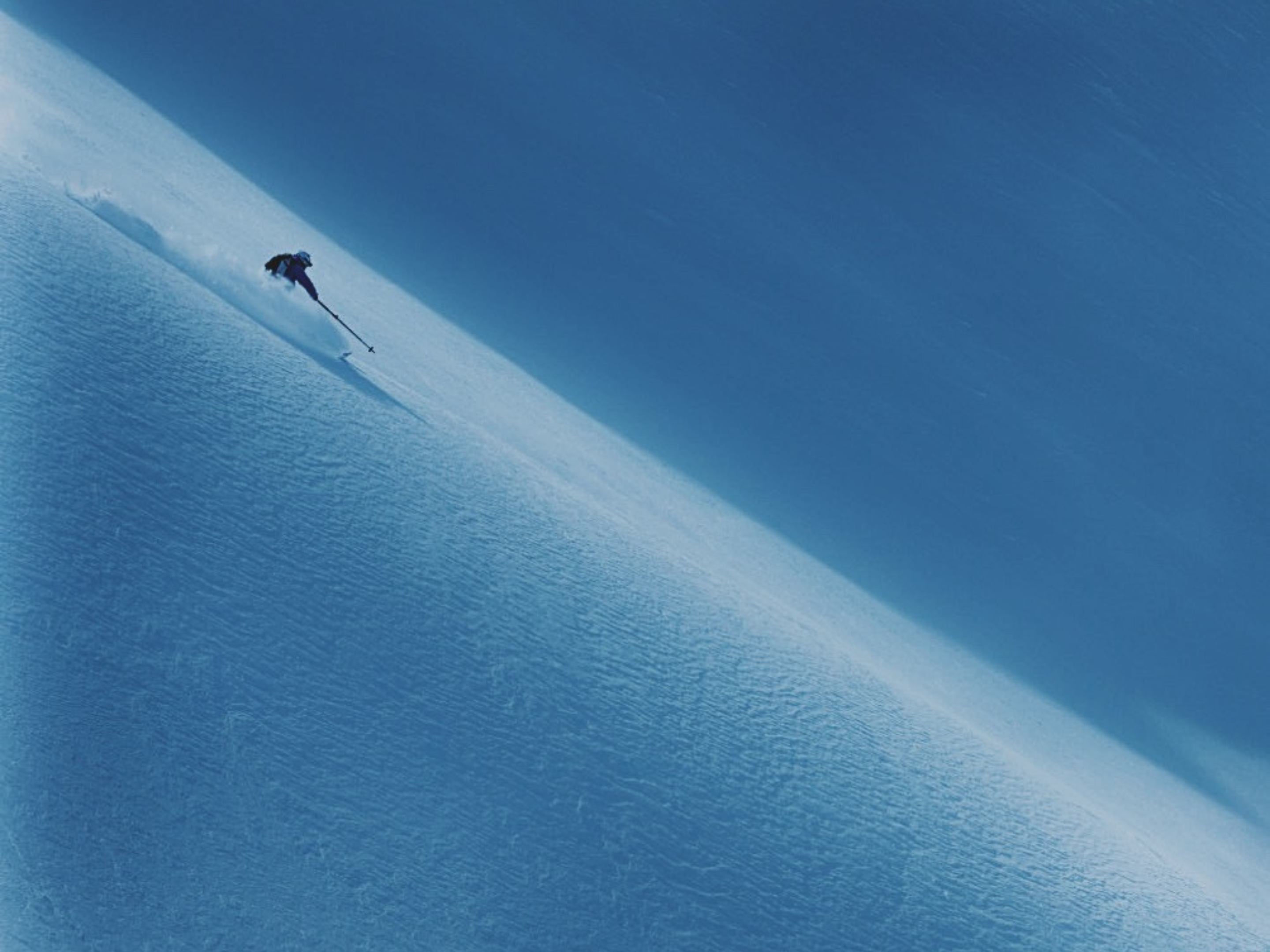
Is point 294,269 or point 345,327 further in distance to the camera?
point 345,327

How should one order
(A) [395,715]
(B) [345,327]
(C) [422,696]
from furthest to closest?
(B) [345,327], (C) [422,696], (A) [395,715]

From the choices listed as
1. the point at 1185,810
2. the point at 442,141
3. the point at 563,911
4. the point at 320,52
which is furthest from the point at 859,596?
the point at 320,52

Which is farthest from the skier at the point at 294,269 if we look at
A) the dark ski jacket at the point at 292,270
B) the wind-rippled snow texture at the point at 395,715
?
the wind-rippled snow texture at the point at 395,715

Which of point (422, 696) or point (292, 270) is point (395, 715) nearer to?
point (422, 696)

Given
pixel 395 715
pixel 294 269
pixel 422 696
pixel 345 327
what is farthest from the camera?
pixel 345 327

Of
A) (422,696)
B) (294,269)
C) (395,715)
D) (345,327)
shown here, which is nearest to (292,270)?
(294,269)

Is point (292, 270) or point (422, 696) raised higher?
point (292, 270)

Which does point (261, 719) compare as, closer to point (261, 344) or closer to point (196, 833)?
point (196, 833)

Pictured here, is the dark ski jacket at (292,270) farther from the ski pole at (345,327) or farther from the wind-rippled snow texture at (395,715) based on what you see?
the wind-rippled snow texture at (395,715)

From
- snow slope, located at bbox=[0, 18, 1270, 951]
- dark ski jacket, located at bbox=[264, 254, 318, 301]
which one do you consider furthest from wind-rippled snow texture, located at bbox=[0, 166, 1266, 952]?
dark ski jacket, located at bbox=[264, 254, 318, 301]
